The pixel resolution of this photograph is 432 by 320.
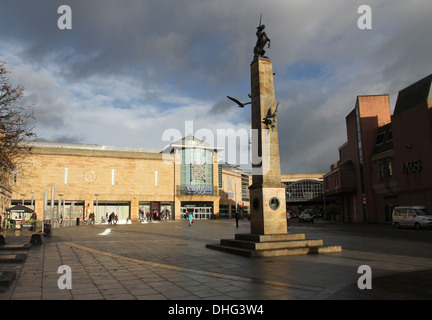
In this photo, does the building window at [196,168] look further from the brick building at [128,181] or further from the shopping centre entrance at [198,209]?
the shopping centre entrance at [198,209]

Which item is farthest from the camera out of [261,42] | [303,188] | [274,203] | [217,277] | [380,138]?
[303,188]

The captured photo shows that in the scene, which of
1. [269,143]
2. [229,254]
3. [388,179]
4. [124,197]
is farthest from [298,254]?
[124,197]

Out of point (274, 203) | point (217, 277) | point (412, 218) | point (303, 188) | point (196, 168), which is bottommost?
point (217, 277)

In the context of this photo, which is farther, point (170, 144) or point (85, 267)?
point (170, 144)

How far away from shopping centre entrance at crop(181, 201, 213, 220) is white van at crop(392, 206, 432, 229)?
3824 cm

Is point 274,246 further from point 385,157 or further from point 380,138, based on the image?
point 380,138

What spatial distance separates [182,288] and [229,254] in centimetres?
611

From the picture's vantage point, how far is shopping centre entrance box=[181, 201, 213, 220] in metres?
62.9

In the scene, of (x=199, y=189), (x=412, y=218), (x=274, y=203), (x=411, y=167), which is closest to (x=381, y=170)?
(x=411, y=167)

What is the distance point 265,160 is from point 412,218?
20.5 metres

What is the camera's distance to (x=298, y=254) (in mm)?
12438

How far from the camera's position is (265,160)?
1433 cm

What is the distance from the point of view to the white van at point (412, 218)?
27.5 meters

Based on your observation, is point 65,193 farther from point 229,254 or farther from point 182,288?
point 182,288
